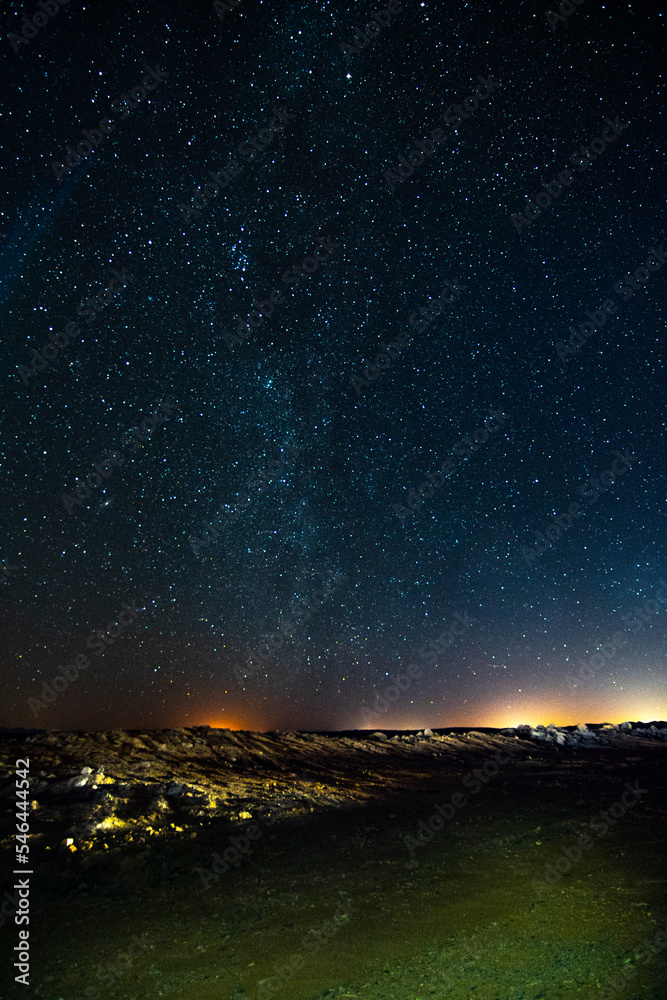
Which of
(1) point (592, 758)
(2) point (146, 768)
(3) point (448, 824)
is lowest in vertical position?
(1) point (592, 758)

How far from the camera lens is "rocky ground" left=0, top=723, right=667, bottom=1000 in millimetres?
3539

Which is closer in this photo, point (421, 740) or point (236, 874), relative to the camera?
point (236, 874)

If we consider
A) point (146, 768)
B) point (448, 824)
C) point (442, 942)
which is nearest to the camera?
point (442, 942)

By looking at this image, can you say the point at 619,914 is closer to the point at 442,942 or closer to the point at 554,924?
the point at 554,924

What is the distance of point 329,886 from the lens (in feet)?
16.5

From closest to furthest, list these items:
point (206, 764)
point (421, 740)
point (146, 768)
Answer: point (146, 768) < point (206, 764) < point (421, 740)

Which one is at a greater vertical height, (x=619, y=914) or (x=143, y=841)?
(x=143, y=841)

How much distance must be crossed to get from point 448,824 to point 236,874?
3.14 metres

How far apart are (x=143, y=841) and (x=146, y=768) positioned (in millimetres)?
4423

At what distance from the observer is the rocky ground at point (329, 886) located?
3.54 m

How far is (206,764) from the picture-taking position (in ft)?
37.7

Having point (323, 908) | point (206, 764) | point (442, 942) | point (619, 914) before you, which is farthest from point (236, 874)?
point (206, 764)

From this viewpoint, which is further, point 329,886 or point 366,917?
point 329,886

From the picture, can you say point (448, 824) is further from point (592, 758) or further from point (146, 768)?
point (592, 758)
